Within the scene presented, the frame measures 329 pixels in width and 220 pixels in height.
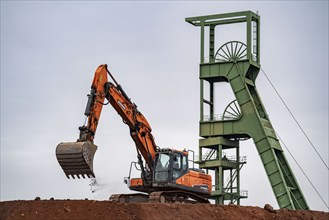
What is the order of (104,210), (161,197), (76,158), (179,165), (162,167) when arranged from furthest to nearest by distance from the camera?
(162,167) < (179,165) < (161,197) < (76,158) < (104,210)

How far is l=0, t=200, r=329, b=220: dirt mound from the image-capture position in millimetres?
31859

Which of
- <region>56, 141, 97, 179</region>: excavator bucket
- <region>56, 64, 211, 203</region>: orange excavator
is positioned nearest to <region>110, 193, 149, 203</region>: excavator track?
<region>56, 64, 211, 203</region>: orange excavator

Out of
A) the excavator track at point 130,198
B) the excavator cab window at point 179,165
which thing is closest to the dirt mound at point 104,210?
the excavator track at point 130,198

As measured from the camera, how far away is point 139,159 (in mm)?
44750

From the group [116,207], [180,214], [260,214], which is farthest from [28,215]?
[260,214]

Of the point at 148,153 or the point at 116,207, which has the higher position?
the point at 148,153

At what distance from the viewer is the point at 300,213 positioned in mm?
42344

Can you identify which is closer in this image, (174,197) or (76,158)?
(76,158)

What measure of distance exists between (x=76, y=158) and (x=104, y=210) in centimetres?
583

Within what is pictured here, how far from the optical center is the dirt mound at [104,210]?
31859mm

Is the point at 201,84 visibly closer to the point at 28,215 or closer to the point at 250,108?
the point at 250,108

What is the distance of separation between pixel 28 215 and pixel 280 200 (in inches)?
1559

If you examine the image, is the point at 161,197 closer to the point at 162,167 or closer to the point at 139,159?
the point at 162,167

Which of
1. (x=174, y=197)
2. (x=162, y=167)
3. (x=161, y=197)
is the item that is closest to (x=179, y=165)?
(x=162, y=167)
